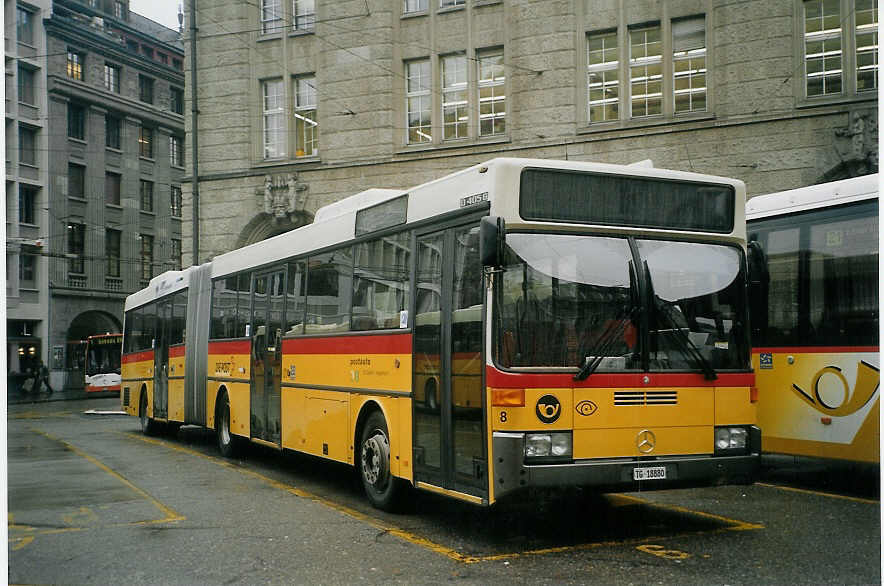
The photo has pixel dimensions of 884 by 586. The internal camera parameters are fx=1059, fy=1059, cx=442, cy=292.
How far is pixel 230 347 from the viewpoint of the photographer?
1570cm

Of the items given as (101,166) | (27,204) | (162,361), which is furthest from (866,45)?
(101,166)

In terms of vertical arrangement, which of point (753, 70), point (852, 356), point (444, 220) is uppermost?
point (753, 70)

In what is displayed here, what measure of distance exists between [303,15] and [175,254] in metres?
32.3

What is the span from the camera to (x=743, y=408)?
847 cm

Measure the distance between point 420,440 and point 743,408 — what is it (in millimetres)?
2704

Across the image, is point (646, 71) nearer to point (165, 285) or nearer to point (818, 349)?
point (165, 285)

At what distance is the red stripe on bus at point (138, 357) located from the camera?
70.0 ft

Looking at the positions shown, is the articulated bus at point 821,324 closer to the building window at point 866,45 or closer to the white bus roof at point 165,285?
the white bus roof at point 165,285

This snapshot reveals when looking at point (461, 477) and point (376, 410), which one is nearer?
point (461, 477)

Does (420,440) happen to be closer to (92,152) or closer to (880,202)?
(880,202)

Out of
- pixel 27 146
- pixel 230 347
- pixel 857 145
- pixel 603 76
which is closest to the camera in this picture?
pixel 230 347

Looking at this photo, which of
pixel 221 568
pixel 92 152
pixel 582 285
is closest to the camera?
pixel 221 568

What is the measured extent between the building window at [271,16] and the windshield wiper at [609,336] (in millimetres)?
24158

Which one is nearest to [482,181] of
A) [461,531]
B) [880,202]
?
[461,531]
